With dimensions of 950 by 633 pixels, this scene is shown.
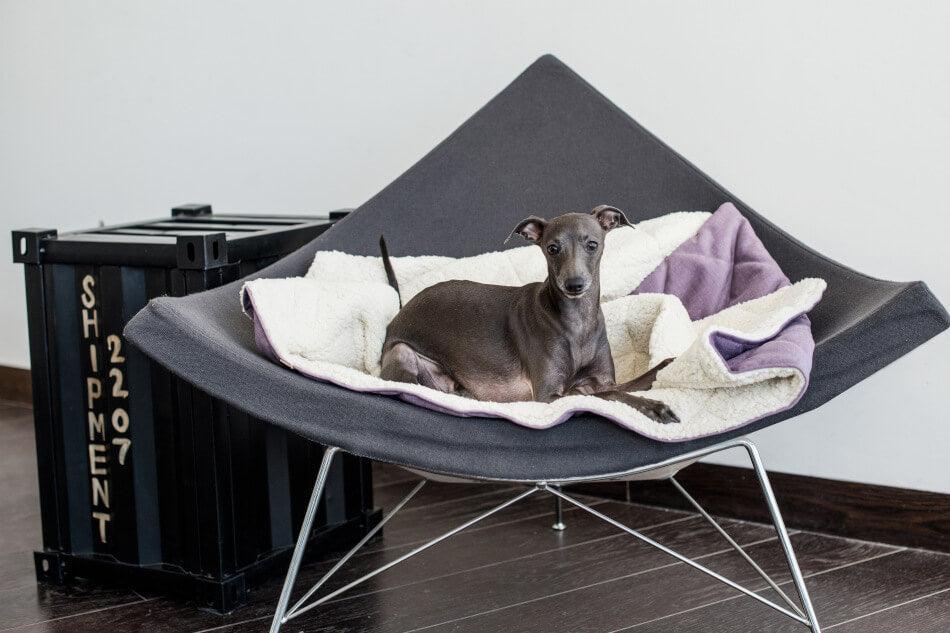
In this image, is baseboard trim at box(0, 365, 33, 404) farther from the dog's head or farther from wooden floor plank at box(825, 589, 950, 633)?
wooden floor plank at box(825, 589, 950, 633)

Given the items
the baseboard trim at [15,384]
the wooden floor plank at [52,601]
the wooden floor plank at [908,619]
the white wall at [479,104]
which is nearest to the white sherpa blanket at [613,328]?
the white wall at [479,104]

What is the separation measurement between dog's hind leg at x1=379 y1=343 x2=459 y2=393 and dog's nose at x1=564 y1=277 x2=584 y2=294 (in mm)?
350

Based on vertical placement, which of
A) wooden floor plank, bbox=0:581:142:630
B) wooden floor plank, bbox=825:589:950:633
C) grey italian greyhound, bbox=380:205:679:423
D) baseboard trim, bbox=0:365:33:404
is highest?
grey italian greyhound, bbox=380:205:679:423

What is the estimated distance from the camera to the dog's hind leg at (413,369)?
2004 millimetres

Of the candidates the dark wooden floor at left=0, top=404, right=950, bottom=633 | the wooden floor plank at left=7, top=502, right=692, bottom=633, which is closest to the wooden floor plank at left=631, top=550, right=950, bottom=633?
the dark wooden floor at left=0, top=404, right=950, bottom=633

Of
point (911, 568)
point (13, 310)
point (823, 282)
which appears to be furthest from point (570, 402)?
point (13, 310)

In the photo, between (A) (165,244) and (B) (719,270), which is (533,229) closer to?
(B) (719,270)

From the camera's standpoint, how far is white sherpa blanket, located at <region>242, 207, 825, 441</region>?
160 centimetres

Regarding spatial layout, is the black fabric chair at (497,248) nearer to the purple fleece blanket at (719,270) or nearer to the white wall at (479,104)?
the purple fleece blanket at (719,270)

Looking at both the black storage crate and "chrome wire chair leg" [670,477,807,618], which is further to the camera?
the black storage crate

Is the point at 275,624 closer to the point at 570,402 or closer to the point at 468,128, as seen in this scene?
the point at 570,402

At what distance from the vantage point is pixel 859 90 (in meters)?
2.36

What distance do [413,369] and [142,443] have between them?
0.59m

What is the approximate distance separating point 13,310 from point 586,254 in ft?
9.10
